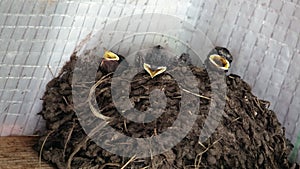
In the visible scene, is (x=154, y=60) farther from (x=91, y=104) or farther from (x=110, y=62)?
(x=91, y=104)

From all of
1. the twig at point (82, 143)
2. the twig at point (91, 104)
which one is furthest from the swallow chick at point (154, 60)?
the twig at point (82, 143)

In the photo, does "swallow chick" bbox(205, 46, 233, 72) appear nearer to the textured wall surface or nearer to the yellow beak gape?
the textured wall surface

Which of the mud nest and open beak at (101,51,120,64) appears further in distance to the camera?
open beak at (101,51,120,64)

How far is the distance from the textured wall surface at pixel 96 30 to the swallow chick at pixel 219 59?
0.12 meters

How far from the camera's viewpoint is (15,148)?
2385mm

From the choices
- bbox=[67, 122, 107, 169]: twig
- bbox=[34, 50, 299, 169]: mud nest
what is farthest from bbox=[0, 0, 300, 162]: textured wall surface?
bbox=[67, 122, 107, 169]: twig

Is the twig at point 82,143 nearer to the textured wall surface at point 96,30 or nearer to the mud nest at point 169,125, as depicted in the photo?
the mud nest at point 169,125

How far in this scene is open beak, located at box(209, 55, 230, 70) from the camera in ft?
8.51

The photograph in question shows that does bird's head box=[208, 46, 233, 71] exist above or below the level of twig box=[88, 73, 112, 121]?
above

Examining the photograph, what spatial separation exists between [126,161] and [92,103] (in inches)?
11.1

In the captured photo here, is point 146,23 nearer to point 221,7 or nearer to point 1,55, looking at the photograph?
point 221,7

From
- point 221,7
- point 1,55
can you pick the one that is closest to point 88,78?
point 1,55

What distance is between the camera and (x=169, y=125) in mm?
2322

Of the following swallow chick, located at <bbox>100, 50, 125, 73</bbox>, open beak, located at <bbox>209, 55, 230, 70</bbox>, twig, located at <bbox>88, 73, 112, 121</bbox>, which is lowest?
twig, located at <bbox>88, 73, 112, 121</bbox>
